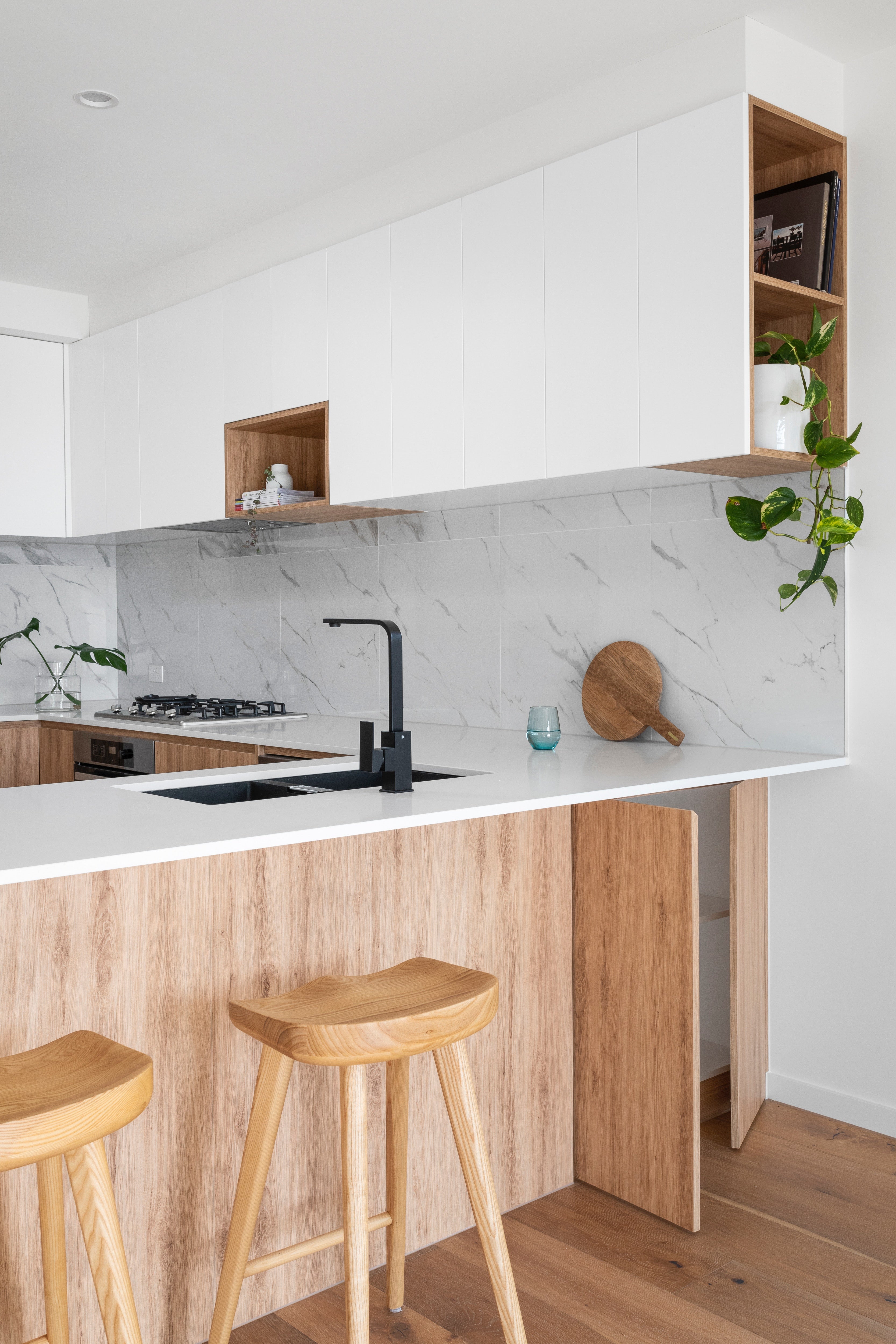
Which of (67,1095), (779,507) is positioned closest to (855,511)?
(779,507)

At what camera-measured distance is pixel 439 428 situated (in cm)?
307

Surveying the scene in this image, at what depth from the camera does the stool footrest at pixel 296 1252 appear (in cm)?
178

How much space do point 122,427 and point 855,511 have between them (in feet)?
9.28

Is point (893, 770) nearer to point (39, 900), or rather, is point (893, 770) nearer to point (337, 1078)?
point (337, 1078)

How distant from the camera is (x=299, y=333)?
3510 millimetres

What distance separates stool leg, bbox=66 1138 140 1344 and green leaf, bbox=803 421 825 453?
1.98m

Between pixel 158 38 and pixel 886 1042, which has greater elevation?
pixel 158 38

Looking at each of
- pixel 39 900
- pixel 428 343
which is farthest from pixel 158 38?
pixel 39 900

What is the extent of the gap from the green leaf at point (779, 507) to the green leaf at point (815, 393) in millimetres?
194

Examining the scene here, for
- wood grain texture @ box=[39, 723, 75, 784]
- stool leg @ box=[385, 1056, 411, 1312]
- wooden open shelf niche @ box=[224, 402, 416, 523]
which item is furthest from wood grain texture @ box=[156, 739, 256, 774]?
stool leg @ box=[385, 1056, 411, 1312]

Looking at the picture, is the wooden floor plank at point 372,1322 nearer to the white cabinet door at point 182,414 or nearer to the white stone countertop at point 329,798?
the white stone countertop at point 329,798

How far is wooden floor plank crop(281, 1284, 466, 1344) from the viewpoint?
192 cm

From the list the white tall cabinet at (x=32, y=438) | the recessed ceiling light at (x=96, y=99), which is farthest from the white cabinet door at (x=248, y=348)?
the white tall cabinet at (x=32, y=438)

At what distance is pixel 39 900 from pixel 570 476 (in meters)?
1.61
